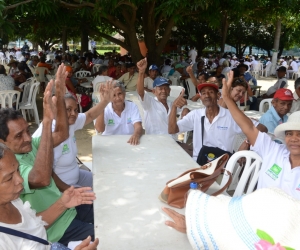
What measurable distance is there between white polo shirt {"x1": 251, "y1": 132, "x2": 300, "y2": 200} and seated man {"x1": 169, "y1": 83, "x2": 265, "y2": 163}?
2.92ft

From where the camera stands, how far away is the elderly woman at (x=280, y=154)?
2.19m

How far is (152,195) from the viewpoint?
2180mm

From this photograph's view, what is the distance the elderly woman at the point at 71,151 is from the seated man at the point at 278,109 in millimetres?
1682

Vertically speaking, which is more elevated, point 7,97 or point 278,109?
point 278,109

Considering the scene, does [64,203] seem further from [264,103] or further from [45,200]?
[264,103]

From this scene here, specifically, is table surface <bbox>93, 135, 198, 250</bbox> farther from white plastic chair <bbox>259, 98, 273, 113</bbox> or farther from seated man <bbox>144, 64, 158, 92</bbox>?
seated man <bbox>144, 64, 158, 92</bbox>

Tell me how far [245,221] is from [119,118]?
102 inches

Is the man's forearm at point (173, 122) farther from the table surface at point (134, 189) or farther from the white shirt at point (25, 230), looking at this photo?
the white shirt at point (25, 230)

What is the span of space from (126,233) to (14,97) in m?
5.45

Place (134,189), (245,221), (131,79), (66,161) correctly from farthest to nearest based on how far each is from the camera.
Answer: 1. (131,79)
2. (66,161)
3. (134,189)
4. (245,221)

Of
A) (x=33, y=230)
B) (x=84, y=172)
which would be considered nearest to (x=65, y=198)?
(x=33, y=230)

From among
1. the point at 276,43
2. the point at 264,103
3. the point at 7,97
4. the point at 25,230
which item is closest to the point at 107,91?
the point at 25,230

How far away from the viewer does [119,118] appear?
3.71 m

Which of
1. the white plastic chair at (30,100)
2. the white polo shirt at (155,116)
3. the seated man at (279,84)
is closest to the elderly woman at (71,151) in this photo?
the white polo shirt at (155,116)
